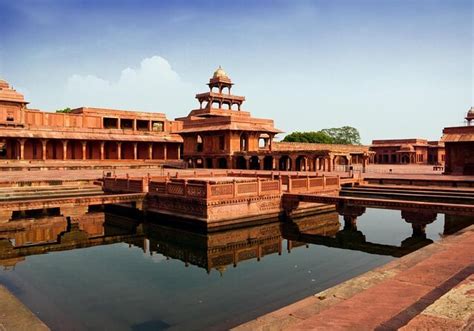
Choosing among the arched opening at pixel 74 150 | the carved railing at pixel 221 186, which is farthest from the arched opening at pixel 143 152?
the carved railing at pixel 221 186

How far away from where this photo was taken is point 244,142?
43594mm

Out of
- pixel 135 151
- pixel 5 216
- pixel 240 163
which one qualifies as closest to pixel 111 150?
pixel 135 151

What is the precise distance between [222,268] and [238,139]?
31.0 meters

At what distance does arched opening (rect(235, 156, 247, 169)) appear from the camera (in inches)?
1661

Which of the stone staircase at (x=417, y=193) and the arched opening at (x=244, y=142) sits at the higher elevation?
the arched opening at (x=244, y=142)

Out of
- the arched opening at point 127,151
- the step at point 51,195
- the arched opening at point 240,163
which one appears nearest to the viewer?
the step at point 51,195

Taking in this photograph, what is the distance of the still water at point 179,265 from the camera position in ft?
27.6

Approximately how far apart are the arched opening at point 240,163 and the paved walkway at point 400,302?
34179 millimetres

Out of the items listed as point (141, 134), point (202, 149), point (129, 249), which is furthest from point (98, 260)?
point (141, 134)

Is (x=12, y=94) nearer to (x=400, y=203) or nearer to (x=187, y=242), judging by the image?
(x=187, y=242)

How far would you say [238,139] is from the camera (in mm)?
42219

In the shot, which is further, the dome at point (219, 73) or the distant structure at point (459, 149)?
the dome at point (219, 73)

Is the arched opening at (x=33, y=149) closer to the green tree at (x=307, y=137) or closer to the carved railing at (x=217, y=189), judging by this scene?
the carved railing at (x=217, y=189)

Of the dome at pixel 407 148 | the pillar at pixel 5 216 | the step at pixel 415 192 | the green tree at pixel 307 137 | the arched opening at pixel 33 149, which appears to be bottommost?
the pillar at pixel 5 216
